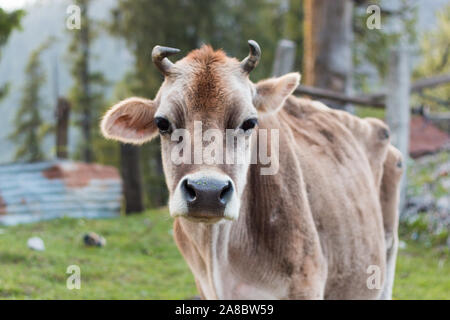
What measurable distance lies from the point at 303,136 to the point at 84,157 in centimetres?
2716

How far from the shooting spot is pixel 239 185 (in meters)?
3.84

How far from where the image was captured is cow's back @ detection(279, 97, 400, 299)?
15.6ft

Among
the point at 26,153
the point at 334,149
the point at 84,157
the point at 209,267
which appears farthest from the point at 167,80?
the point at 26,153

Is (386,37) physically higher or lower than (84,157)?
higher

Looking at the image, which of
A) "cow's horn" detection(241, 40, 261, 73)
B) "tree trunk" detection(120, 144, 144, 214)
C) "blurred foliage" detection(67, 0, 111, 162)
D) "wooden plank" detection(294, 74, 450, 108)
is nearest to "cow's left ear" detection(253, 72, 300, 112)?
"cow's horn" detection(241, 40, 261, 73)

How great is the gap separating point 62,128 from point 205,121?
12.3m

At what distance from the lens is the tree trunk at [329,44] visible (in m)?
11.1

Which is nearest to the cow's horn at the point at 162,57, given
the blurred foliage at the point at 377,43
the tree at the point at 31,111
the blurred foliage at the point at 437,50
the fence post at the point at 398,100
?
the fence post at the point at 398,100

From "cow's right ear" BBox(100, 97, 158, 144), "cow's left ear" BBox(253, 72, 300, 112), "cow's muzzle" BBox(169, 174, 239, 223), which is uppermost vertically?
"cow's left ear" BBox(253, 72, 300, 112)

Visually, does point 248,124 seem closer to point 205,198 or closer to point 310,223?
point 205,198

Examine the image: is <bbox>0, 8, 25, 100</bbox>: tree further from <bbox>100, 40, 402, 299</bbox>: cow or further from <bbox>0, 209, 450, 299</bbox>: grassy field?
<bbox>100, 40, 402, 299</bbox>: cow

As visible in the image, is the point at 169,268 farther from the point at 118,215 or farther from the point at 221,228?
the point at 118,215

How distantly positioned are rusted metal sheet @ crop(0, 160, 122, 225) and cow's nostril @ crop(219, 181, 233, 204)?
8373mm

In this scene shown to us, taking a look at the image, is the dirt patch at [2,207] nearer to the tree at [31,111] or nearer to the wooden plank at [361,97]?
the wooden plank at [361,97]
